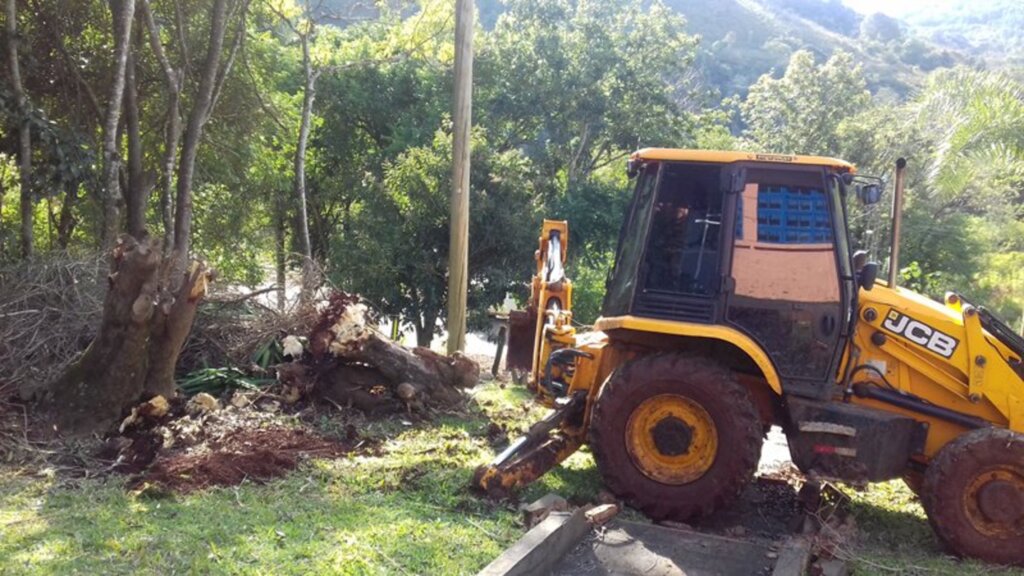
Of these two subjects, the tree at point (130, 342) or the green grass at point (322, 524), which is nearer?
the green grass at point (322, 524)

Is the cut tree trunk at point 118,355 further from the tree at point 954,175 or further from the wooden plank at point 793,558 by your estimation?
the tree at point 954,175

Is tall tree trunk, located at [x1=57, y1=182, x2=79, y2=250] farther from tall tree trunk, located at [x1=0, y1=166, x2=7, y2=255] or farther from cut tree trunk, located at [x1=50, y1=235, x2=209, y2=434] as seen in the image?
cut tree trunk, located at [x1=50, y1=235, x2=209, y2=434]

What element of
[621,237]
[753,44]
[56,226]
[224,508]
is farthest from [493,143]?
[753,44]

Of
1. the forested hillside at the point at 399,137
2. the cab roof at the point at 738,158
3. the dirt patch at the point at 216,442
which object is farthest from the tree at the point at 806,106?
the dirt patch at the point at 216,442

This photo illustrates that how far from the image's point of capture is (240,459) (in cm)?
659

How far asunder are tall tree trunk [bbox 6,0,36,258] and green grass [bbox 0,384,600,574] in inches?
195

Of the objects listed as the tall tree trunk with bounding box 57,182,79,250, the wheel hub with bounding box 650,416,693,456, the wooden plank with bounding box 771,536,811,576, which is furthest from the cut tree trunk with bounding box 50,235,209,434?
the tall tree trunk with bounding box 57,182,79,250

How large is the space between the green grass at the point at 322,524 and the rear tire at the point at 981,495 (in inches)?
6.8

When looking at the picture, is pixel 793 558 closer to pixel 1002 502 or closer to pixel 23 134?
pixel 1002 502

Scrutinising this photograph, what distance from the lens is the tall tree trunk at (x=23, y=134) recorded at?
9852 millimetres

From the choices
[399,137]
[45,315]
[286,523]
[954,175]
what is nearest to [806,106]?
[954,175]

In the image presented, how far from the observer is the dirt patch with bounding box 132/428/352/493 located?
20.2ft

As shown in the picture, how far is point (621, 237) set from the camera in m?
6.89

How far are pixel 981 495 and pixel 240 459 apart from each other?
16.4 ft
